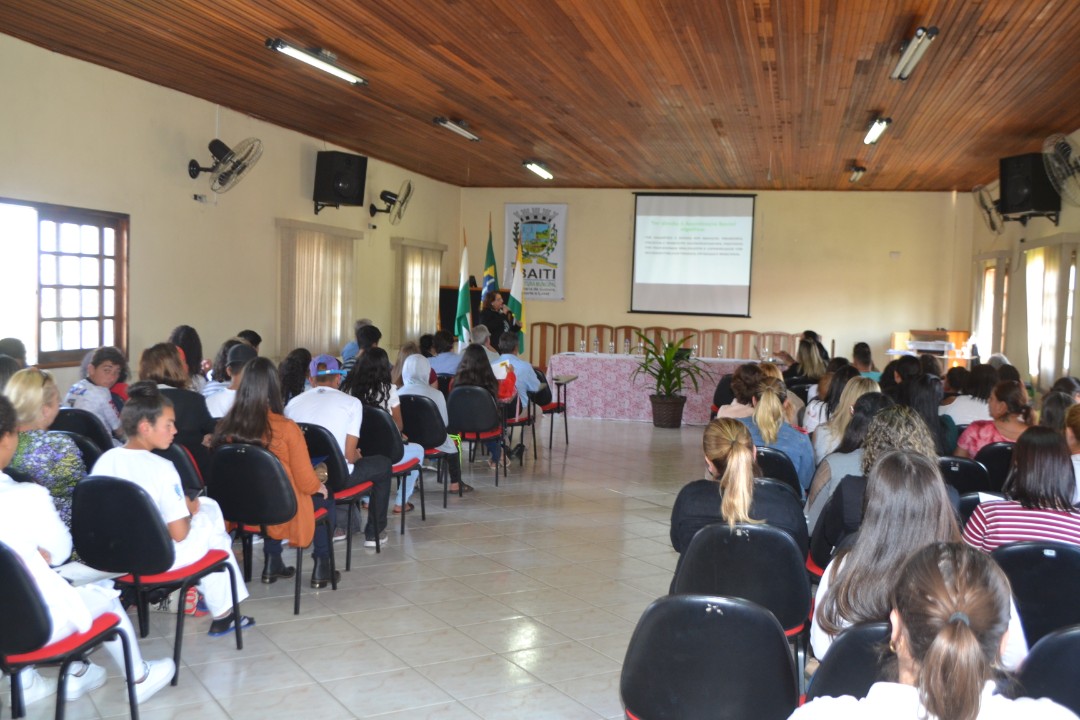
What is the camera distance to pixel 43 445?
355cm

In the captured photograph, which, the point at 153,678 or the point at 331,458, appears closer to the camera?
the point at 153,678

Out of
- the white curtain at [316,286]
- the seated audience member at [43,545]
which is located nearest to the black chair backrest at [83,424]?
the seated audience member at [43,545]

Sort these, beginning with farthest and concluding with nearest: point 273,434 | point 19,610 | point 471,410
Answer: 1. point 471,410
2. point 273,434
3. point 19,610

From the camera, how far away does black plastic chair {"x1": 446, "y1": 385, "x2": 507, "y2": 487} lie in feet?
22.5

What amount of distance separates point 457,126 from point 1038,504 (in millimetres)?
7217

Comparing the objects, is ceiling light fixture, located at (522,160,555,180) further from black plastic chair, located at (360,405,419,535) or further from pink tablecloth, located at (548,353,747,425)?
black plastic chair, located at (360,405,419,535)

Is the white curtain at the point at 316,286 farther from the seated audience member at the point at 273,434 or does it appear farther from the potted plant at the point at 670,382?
the seated audience member at the point at 273,434

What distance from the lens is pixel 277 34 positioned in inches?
243

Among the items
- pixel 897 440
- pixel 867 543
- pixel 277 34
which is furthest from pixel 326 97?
pixel 867 543

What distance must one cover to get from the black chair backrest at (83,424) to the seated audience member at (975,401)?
476 centimetres

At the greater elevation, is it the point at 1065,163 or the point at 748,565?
the point at 1065,163

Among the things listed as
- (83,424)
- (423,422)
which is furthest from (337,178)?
(83,424)

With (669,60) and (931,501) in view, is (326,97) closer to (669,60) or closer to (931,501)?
(669,60)

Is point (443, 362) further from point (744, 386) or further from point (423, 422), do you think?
point (744, 386)
